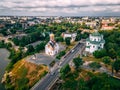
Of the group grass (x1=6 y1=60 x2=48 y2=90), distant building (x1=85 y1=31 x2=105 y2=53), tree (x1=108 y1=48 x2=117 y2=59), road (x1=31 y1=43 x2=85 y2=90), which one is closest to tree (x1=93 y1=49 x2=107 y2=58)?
tree (x1=108 y1=48 x2=117 y2=59)

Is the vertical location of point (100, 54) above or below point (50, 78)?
above

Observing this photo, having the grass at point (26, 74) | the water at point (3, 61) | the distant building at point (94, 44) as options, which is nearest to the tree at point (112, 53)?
the distant building at point (94, 44)

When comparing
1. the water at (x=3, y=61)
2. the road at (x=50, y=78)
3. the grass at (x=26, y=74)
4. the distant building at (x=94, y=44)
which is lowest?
the water at (x=3, y=61)

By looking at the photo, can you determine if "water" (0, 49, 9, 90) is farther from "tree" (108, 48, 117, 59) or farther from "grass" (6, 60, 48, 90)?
"tree" (108, 48, 117, 59)

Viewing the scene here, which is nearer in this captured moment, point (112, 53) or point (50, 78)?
point (50, 78)

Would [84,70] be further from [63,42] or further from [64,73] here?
[63,42]

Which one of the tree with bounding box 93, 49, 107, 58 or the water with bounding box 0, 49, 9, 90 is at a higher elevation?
the tree with bounding box 93, 49, 107, 58

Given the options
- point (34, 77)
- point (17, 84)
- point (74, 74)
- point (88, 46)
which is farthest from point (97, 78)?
point (88, 46)

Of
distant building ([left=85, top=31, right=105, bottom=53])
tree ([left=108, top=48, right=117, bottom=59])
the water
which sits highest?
distant building ([left=85, top=31, right=105, bottom=53])

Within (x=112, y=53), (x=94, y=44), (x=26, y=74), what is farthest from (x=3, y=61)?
(x=112, y=53)

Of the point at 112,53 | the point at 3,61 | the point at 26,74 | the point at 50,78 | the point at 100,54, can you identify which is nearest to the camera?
the point at 50,78

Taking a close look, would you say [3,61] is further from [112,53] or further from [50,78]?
[112,53]

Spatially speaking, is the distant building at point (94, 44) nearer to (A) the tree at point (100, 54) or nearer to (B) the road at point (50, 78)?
(A) the tree at point (100, 54)
